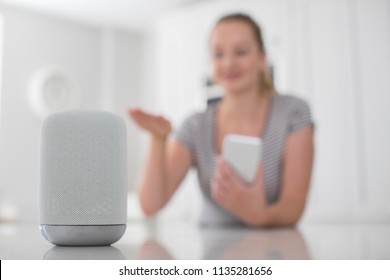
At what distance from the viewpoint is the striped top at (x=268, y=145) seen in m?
1.24

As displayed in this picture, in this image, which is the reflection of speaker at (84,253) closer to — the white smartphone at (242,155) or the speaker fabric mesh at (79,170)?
the speaker fabric mesh at (79,170)

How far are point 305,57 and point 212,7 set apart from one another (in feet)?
2.73

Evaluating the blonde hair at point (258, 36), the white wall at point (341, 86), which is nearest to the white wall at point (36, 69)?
the white wall at point (341, 86)

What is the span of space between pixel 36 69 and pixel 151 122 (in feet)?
10.7

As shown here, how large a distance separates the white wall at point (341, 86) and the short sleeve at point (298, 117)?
1477 millimetres

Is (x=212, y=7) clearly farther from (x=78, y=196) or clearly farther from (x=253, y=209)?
(x=78, y=196)

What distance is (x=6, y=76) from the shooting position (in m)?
3.73

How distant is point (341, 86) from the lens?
2703 millimetres

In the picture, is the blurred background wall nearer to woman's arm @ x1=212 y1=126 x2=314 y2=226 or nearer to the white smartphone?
woman's arm @ x1=212 y1=126 x2=314 y2=226

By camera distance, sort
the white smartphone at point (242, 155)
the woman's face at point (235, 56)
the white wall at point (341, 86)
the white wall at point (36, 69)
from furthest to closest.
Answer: the white wall at point (36, 69) < the white wall at point (341, 86) < the woman's face at point (235, 56) < the white smartphone at point (242, 155)

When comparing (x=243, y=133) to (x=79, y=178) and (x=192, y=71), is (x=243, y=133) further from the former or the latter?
(x=192, y=71)

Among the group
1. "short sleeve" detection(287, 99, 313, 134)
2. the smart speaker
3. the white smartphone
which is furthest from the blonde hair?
the smart speaker

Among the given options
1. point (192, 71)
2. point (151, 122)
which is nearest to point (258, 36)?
point (151, 122)

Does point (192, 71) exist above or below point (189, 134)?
above
